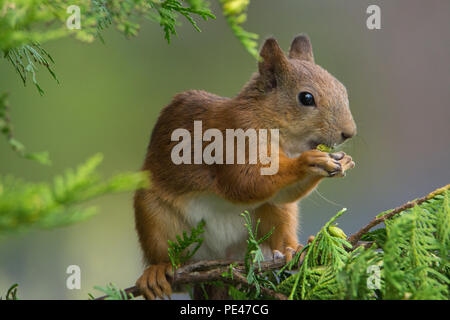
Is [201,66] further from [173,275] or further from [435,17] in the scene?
[173,275]

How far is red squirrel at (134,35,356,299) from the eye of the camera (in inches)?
44.9

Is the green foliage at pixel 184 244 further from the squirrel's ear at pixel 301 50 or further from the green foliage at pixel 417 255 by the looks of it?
the squirrel's ear at pixel 301 50

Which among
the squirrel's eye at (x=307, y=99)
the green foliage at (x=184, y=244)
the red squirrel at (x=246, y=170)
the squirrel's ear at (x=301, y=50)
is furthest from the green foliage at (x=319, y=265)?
the squirrel's ear at (x=301, y=50)

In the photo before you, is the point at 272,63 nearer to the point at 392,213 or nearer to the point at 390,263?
the point at 392,213

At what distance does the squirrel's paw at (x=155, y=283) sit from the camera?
3.34ft

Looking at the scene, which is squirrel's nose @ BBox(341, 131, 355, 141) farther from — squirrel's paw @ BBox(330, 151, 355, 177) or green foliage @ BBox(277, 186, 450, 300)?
green foliage @ BBox(277, 186, 450, 300)

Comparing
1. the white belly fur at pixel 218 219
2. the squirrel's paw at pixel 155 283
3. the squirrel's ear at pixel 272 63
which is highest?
the squirrel's ear at pixel 272 63

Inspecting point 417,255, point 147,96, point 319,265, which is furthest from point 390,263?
point 147,96

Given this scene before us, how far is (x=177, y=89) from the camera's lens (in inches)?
105

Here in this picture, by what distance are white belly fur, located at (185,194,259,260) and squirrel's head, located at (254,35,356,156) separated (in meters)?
0.19

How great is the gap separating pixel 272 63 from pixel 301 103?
0.40ft

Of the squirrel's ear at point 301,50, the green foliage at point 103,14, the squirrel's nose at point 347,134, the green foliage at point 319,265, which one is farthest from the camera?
the squirrel's ear at point 301,50

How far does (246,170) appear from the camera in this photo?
1.16 meters
